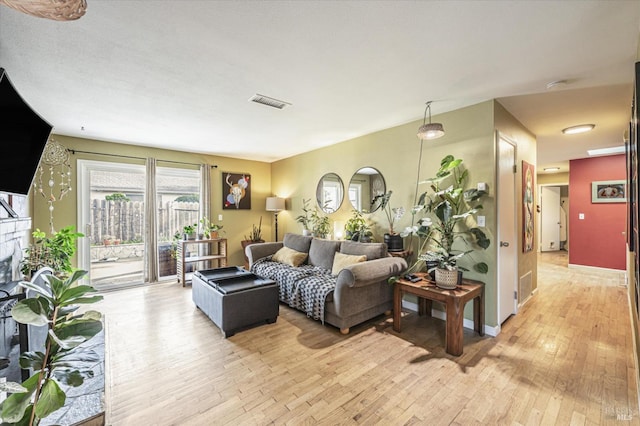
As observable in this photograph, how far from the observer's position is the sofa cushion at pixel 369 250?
3.47m

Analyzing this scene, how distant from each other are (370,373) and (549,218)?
877 cm

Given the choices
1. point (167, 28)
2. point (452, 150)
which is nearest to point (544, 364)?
point (452, 150)

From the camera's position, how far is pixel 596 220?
5527mm

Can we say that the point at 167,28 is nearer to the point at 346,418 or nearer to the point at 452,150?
the point at 346,418

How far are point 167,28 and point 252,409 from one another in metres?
2.62

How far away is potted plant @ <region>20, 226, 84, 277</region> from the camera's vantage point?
285 cm

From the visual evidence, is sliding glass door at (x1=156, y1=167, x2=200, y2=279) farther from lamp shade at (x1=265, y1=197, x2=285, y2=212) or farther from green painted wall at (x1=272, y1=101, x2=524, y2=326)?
green painted wall at (x1=272, y1=101, x2=524, y2=326)

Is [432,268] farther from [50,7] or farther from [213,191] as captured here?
[213,191]

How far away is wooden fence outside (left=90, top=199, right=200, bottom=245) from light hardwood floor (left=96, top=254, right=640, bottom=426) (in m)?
2.03

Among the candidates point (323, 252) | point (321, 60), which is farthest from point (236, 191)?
point (321, 60)

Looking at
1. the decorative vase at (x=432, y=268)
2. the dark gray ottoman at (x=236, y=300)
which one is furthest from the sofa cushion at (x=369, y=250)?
the dark gray ottoman at (x=236, y=300)

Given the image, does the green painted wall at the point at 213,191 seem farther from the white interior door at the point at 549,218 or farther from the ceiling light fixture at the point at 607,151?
the white interior door at the point at 549,218

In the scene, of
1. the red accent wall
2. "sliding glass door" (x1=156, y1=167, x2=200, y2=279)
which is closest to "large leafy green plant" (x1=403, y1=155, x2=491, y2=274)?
"sliding glass door" (x1=156, y1=167, x2=200, y2=279)

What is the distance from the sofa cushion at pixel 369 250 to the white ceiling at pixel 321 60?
5.59 ft
